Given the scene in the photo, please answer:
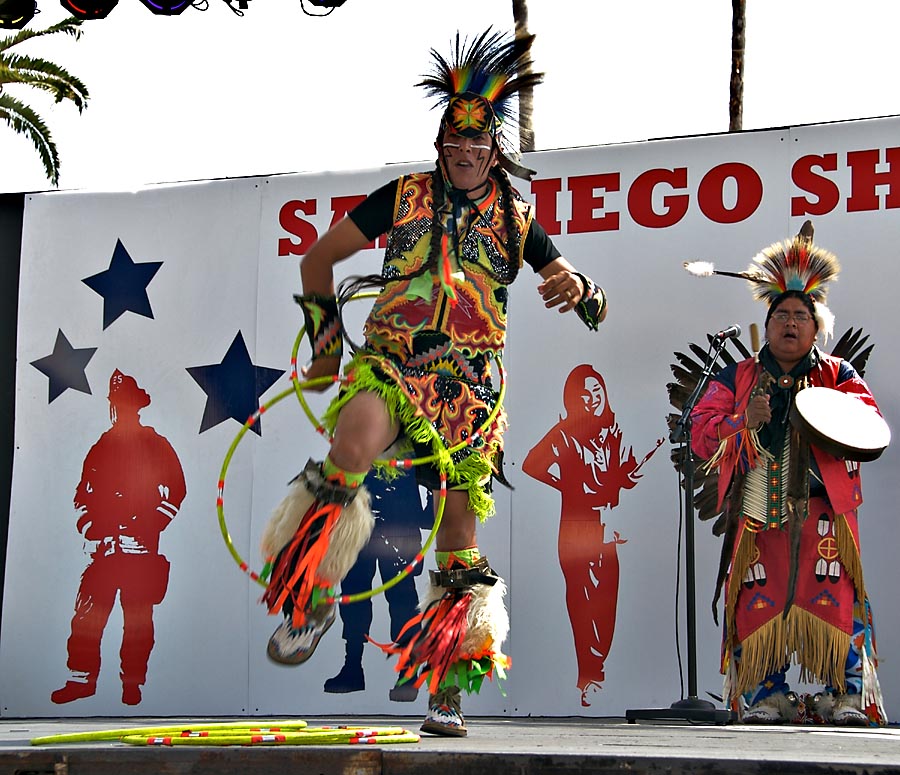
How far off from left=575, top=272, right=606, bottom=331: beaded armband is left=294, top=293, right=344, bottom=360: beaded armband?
789 millimetres

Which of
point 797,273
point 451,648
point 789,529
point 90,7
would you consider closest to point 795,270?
point 797,273

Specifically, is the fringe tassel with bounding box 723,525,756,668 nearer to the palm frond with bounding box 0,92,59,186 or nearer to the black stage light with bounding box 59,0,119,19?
the black stage light with bounding box 59,0,119,19

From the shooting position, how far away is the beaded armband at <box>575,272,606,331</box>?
497cm

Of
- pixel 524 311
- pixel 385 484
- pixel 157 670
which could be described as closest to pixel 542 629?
pixel 385 484

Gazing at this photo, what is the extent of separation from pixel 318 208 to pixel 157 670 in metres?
2.45

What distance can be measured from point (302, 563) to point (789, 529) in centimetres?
241

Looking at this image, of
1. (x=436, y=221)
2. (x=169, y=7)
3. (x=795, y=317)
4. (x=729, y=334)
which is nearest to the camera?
(x=436, y=221)

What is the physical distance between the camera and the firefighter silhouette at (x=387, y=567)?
7.18 meters

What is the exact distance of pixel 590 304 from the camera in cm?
500

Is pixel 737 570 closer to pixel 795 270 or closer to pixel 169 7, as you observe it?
pixel 795 270

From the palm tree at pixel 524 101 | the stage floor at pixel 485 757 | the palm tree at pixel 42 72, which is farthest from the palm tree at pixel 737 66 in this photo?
the stage floor at pixel 485 757

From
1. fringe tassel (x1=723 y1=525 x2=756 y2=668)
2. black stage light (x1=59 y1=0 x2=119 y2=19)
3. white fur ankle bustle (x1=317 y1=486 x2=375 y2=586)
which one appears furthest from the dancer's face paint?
black stage light (x1=59 y1=0 x2=119 y2=19)

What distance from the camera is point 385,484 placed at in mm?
7227

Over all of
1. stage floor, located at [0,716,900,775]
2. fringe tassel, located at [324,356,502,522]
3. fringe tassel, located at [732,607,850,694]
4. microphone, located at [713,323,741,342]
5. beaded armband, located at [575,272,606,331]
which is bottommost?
stage floor, located at [0,716,900,775]
